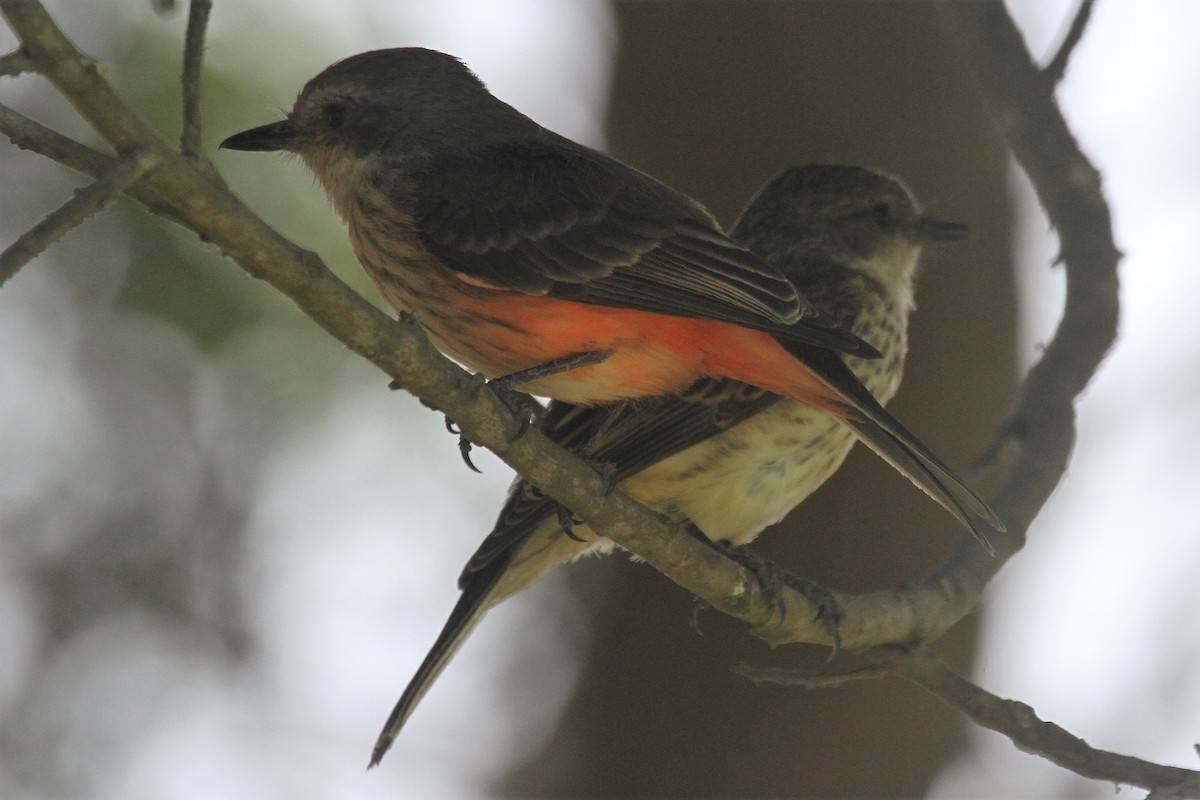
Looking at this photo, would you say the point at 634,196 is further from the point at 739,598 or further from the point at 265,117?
the point at 265,117

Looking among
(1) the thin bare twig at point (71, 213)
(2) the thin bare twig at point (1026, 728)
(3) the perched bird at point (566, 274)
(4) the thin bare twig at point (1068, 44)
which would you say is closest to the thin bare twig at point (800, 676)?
(2) the thin bare twig at point (1026, 728)

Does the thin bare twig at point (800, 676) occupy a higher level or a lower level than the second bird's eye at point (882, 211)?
lower

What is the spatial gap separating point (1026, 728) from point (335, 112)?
2.98 metres

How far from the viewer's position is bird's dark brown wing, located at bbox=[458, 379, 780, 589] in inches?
182

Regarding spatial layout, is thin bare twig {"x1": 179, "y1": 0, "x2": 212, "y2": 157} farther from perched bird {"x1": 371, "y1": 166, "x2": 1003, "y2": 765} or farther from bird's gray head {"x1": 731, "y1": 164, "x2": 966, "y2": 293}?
bird's gray head {"x1": 731, "y1": 164, "x2": 966, "y2": 293}

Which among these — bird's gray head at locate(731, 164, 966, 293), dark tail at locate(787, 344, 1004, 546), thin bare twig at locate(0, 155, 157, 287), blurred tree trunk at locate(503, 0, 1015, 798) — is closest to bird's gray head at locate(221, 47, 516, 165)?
dark tail at locate(787, 344, 1004, 546)

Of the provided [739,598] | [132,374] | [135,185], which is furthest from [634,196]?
[132,374]

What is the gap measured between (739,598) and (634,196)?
131 cm

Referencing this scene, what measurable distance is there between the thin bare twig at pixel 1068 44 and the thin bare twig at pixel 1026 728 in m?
2.14

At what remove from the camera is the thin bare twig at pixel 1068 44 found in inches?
188

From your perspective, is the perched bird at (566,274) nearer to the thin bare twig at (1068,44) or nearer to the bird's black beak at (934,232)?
the thin bare twig at (1068,44)

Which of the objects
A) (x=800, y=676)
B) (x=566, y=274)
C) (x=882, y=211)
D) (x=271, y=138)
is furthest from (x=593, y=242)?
(x=882, y=211)

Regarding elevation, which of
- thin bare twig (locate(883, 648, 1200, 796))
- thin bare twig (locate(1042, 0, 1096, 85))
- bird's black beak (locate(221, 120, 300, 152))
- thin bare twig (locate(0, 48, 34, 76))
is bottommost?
thin bare twig (locate(883, 648, 1200, 796))

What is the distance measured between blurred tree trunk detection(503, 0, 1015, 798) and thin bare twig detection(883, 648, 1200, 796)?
7.18ft
